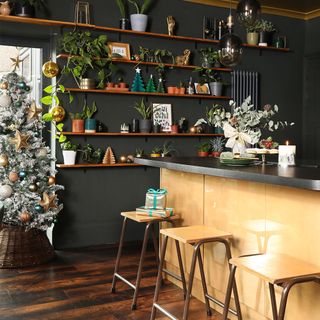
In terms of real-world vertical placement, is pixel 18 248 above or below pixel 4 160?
below

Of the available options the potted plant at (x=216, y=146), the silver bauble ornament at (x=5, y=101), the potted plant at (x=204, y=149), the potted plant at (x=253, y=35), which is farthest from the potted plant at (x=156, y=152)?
the potted plant at (x=253, y=35)

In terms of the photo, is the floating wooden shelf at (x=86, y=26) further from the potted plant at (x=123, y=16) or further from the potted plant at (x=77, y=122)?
the potted plant at (x=77, y=122)

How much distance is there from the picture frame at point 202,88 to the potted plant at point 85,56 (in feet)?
3.55

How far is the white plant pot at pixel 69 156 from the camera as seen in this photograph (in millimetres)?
4965

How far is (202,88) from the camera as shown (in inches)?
225

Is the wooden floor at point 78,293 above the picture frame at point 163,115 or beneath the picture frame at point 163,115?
beneath

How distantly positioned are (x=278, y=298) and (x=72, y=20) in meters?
3.66

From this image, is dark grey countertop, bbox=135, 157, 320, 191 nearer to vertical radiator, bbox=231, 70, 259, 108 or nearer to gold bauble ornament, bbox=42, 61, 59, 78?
gold bauble ornament, bbox=42, 61, 59, 78

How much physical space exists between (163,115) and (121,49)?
90cm

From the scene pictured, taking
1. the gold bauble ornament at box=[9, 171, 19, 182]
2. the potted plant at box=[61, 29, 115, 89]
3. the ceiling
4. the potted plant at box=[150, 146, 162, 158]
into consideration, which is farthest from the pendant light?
the ceiling

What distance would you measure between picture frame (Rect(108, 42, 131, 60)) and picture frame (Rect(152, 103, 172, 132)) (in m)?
0.64

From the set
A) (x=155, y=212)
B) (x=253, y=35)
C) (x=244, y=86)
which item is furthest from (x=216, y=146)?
(x=155, y=212)

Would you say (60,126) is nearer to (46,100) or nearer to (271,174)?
(46,100)

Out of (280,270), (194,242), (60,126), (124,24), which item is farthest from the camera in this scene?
(124,24)
